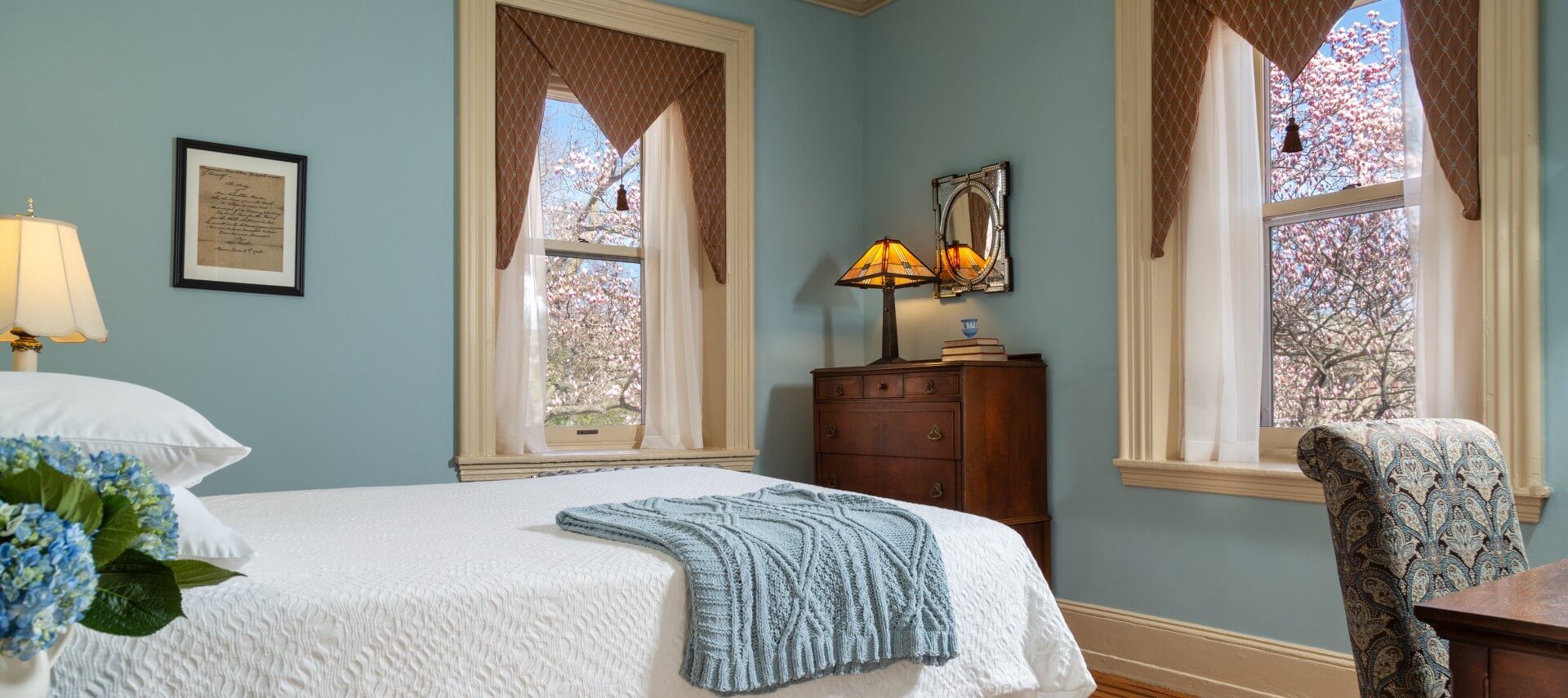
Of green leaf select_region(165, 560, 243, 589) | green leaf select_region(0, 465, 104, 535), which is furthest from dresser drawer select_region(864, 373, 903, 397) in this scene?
green leaf select_region(0, 465, 104, 535)

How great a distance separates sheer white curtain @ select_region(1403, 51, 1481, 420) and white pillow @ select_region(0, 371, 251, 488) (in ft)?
9.22

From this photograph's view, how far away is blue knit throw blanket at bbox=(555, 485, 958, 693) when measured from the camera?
1549mm

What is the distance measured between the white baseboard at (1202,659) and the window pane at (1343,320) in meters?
0.69

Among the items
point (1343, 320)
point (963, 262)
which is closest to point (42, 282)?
point (963, 262)

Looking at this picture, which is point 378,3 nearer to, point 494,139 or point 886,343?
point 494,139

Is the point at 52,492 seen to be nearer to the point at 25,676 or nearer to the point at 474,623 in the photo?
the point at 25,676

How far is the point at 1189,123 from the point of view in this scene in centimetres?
330

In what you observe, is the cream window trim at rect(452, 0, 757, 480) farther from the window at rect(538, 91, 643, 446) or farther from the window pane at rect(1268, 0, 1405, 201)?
the window pane at rect(1268, 0, 1405, 201)

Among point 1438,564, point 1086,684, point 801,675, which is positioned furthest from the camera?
point 1086,684

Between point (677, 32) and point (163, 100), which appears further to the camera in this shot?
point (677, 32)

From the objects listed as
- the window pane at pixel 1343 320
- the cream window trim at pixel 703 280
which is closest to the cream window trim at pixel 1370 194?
the window pane at pixel 1343 320

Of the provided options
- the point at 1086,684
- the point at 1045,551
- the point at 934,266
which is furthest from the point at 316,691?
the point at 934,266

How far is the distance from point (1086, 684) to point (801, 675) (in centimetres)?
63

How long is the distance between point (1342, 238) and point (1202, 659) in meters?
1.36
